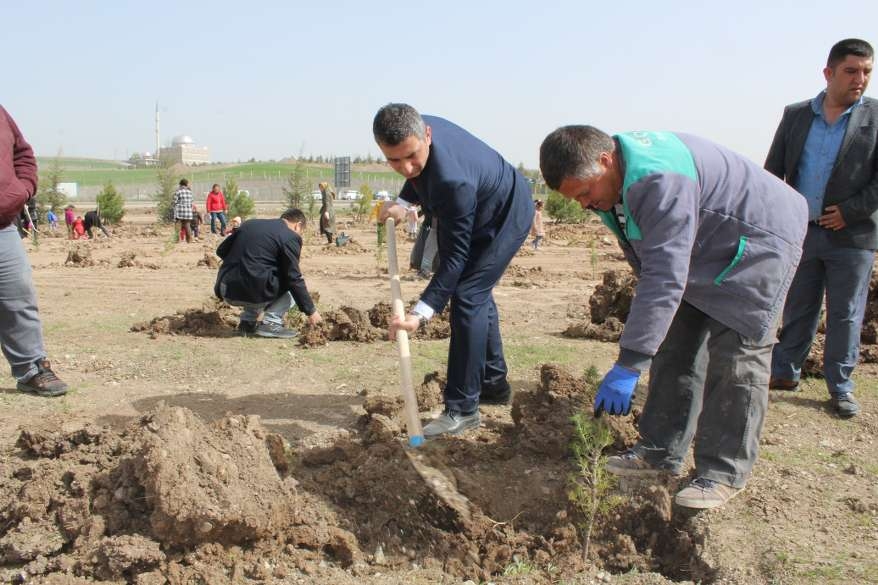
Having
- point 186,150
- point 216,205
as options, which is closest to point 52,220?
point 216,205

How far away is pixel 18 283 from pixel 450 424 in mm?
2862

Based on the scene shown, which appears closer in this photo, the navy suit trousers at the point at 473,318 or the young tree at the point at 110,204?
the navy suit trousers at the point at 473,318

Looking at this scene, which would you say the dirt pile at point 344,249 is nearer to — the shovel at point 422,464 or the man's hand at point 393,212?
the man's hand at point 393,212

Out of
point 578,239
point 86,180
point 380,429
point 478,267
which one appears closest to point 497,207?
point 478,267

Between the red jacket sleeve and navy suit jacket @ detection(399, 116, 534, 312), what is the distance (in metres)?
2.40

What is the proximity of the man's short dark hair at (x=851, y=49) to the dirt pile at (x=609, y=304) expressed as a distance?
8.77 feet

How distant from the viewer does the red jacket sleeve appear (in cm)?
461

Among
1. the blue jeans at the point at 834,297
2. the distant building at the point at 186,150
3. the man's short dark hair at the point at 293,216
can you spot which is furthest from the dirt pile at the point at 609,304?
the distant building at the point at 186,150

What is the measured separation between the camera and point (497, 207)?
162 inches

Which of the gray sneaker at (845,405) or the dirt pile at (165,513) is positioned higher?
the gray sneaker at (845,405)

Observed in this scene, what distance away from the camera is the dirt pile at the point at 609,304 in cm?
665

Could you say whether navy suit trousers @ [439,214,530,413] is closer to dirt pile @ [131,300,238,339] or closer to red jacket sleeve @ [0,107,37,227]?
red jacket sleeve @ [0,107,37,227]

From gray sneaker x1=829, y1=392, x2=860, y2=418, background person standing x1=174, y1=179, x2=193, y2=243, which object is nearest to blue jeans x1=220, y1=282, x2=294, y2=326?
gray sneaker x1=829, y1=392, x2=860, y2=418

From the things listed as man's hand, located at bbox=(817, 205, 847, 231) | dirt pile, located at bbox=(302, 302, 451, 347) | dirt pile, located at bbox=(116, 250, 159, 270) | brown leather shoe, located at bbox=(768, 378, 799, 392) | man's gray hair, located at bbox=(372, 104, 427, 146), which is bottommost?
dirt pile, located at bbox=(116, 250, 159, 270)
